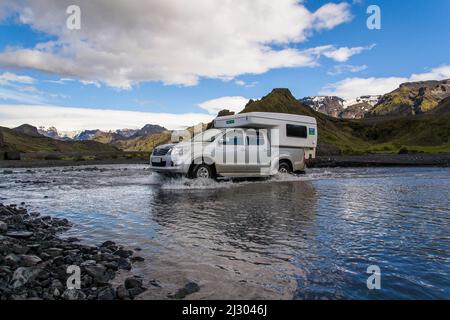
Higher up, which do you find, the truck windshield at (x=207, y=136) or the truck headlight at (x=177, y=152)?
the truck windshield at (x=207, y=136)

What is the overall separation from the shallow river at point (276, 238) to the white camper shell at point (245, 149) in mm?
3057

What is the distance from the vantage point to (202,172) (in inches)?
602

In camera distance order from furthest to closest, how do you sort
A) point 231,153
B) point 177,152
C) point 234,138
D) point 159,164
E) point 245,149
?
point 245,149 → point 234,138 → point 231,153 → point 159,164 → point 177,152

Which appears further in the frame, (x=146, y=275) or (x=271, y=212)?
(x=271, y=212)

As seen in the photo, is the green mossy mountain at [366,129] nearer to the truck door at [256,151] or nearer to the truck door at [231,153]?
the truck door at [256,151]

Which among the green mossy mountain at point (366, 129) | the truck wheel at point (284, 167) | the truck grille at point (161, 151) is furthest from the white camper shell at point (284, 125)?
the green mossy mountain at point (366, 129)

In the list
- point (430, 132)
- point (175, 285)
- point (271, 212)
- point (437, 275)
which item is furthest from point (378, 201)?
point (430, 132)

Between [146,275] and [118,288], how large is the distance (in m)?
0.64

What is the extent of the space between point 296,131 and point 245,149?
13.7 feet

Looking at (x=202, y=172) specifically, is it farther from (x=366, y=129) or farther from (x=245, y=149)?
(x=366, y=129)

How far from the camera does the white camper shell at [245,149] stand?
14.9m

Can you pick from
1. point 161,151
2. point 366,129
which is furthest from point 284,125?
point 366,129

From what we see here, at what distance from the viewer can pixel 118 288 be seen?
13.3ft

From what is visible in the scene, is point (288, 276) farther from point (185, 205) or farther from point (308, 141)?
point (308, 141)
